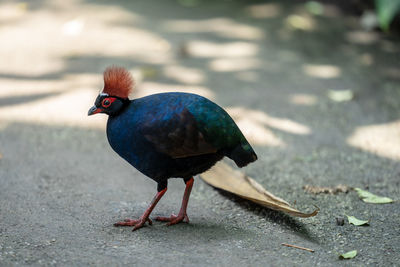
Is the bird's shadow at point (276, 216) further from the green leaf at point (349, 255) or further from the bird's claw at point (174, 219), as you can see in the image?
the bird's claw at point (174, 219)

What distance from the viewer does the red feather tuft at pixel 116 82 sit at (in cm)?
366

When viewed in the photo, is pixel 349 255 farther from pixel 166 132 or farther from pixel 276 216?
pixel 166 132

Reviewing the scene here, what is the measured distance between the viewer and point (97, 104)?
371 centimetres

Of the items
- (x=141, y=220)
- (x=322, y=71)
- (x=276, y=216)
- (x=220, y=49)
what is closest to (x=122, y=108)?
(x=141, y=220)

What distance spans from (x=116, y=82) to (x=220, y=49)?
4.11 m

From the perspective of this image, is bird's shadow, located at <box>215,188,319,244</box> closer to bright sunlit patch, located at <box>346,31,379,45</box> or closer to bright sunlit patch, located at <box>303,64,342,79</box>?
bright sunlit patch, located at <box>303,64,342,79</box>

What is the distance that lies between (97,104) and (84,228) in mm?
876

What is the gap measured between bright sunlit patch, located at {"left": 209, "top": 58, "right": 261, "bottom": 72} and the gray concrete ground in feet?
0.09

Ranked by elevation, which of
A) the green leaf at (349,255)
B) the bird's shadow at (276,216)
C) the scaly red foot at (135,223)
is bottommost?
the bird's shadow at (276,216)

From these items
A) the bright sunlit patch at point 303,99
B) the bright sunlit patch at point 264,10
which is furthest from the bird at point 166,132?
the bright sunlit patch at point 264,10

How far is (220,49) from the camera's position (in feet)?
24.9

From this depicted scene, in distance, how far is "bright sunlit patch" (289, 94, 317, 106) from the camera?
623 cm

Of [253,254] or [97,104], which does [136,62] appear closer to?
[97,104]

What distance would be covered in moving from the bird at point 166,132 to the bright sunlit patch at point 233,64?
3.41 metres
